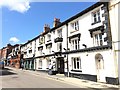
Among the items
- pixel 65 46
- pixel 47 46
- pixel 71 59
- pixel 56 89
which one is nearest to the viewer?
pixel 56 89

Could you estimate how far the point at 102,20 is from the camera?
18.2 m

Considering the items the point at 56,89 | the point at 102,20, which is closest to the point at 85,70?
the point at 102,20

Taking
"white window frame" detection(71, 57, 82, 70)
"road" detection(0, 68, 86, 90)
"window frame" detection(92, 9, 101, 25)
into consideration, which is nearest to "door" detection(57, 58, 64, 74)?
"white window frame" detection(71, 57, 82, 70)

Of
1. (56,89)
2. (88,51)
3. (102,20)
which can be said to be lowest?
(56,89)

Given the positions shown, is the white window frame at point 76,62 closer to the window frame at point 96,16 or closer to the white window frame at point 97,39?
the white window frame at point 97,39

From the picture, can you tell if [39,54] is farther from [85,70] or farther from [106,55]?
[106,55]

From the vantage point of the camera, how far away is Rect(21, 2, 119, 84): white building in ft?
55.1

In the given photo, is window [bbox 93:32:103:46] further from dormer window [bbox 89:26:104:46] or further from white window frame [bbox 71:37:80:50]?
white window frame [bbox 71:37:80:50]

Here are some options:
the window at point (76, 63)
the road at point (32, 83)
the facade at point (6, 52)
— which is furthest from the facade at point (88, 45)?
the facade at point (6, 52)

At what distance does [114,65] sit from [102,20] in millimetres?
5255

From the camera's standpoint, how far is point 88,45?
789 inches

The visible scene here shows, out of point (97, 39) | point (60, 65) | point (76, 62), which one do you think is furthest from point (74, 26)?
point (60, 65)

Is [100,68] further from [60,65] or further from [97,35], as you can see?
[60,65]

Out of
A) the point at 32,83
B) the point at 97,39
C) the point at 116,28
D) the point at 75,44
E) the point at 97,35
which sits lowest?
the point at 32,83
